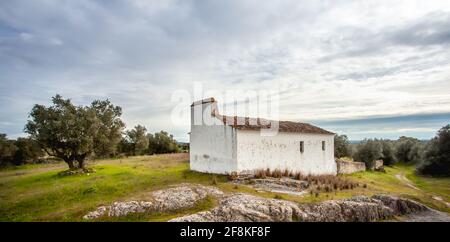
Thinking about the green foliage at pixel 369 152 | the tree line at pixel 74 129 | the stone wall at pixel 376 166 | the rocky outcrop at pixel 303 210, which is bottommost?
the stone wall at pixel 376 166

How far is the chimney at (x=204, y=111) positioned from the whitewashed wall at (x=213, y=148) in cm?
10

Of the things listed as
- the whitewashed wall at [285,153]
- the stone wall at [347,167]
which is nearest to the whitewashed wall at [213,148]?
the whitewashed wall at [285,153]

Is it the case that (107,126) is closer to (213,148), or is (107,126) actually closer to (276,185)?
(213,148)

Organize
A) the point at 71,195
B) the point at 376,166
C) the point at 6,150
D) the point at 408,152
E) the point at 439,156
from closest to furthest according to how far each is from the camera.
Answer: the point at 71,195 → the point at 439,156 → the point at 6,150 → the point at 376,166 → the point at 408,152

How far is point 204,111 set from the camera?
25.4 m

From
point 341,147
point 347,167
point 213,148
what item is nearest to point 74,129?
point 213,148

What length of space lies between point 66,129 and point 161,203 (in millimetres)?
15487

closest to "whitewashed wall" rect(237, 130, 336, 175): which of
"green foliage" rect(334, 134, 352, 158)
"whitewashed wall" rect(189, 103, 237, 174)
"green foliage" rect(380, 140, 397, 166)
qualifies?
"whitewashed wall" rect(189, 103, 237, 174)

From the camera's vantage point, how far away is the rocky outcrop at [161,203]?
43.8ft

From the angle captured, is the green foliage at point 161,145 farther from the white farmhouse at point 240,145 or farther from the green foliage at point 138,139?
the white farmhouse at point 240,145

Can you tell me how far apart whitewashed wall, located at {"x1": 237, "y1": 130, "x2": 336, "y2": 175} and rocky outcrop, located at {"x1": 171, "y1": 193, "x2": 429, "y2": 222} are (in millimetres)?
7621
